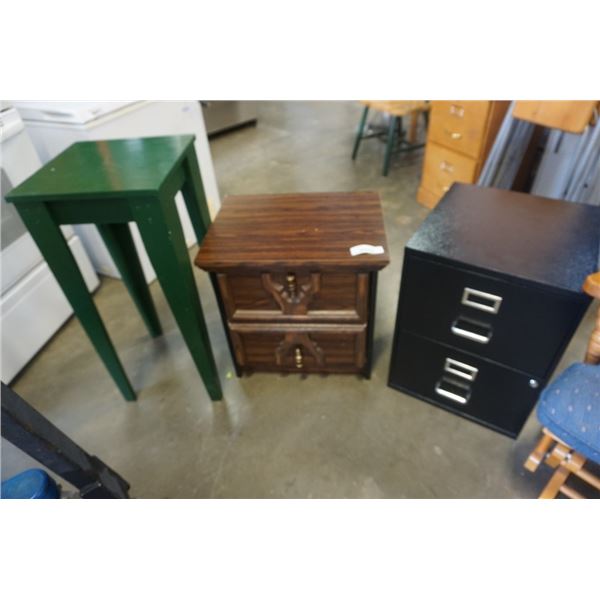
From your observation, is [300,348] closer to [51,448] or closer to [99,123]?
[51,448]

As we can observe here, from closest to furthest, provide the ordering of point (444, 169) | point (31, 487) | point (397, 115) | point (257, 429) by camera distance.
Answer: point (31, 487), point (257, 429), point (444, 169), point (397, 115)

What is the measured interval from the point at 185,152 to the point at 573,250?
41.9 inches

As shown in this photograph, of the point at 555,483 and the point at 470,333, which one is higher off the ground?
the point at 470,333

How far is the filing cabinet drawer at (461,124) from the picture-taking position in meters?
1.90

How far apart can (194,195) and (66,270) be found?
0.43 m

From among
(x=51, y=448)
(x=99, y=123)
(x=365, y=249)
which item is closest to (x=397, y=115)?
(x=99, y=123)

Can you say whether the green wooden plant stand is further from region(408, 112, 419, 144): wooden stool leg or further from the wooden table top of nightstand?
region(408, 112, 419, 144): wooden stool leg

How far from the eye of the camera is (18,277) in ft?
4.81

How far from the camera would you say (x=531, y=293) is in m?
0.90

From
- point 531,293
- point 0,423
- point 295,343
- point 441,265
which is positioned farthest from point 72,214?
point 531,293

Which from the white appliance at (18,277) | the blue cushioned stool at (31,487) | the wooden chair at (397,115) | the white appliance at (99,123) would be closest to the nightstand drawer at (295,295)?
the blue cushioned stool at (31,487)

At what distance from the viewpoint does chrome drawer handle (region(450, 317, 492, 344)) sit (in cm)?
105

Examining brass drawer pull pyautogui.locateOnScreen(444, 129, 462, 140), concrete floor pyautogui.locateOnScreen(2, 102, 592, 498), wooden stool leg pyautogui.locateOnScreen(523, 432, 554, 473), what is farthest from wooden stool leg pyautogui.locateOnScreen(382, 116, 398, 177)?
wooden stool leg pyautogui.locateOnScreen(523, 432, 554, 473)

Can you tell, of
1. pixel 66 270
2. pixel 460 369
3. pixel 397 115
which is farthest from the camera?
pixel 397 115
